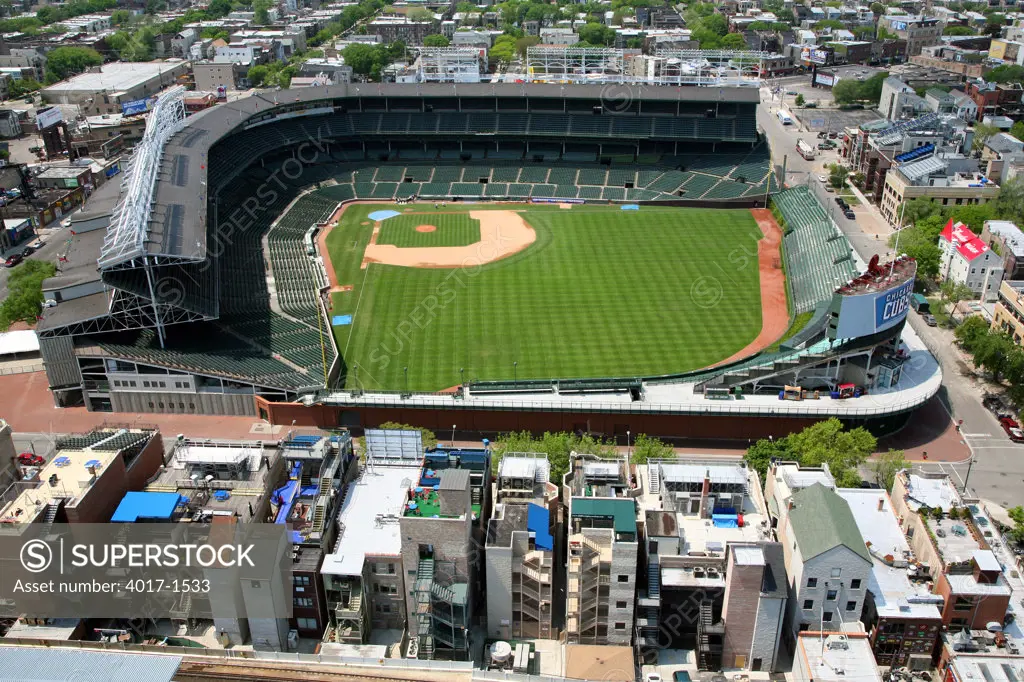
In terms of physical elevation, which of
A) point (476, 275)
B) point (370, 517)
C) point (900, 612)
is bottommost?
point (476, 275)

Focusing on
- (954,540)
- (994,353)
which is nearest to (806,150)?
(994,353)

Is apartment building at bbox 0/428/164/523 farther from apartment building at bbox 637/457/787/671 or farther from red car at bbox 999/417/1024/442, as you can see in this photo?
red car at bbox 999/417/1024/442

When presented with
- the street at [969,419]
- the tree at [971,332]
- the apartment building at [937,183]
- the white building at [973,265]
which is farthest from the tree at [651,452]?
the apartment building at [937,183]

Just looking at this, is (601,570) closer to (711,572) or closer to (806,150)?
(711,572)

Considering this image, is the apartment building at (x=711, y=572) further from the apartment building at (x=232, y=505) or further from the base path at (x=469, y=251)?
the base path at (x=469, y=251)

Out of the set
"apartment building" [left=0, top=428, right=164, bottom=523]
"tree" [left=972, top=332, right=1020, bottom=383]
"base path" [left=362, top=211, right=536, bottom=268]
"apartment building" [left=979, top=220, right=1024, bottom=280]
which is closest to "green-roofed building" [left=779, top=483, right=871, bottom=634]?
"tree" [left=972, top=332, right=1020, bottom=383]

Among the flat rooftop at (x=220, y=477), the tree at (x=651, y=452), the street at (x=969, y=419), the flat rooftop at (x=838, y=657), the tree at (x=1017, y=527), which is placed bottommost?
the street at (x=969, y=419)
